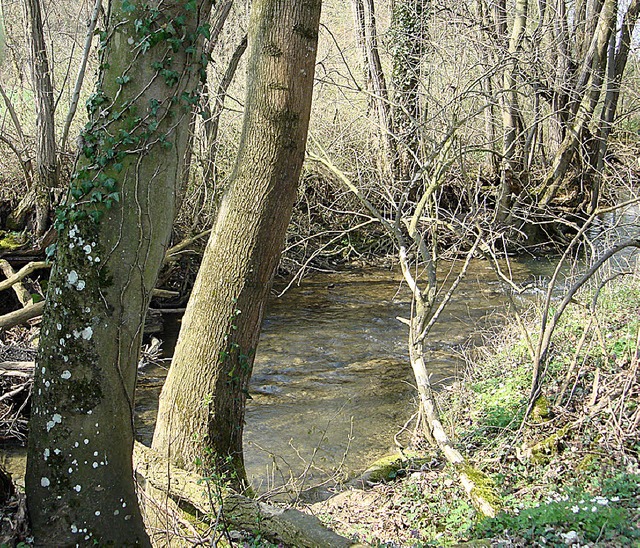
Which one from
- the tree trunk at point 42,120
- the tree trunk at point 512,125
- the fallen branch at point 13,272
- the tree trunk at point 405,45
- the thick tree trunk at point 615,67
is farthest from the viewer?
the thick tree trunk at point 615,67

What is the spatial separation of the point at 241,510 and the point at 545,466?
2.93 metres

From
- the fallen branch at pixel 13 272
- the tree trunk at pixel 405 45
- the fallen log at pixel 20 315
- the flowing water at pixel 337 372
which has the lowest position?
the flowing water at pixel 337 372

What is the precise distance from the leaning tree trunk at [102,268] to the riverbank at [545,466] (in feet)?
8.89

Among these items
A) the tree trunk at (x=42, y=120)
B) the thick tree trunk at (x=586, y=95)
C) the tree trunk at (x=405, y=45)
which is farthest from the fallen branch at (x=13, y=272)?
the thick tree trunk at (x=586, y=95)

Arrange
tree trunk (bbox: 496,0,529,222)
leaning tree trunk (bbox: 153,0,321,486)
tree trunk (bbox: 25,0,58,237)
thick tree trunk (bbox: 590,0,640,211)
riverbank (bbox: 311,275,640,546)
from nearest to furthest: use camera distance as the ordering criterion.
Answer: riverbank (bbox: 311,275,640,546) → leaning tree trunk (bbox: 153,0,321,486) → tree trunk (bbox: 25,0,58,237) → tree trunk (bbox: 496,0,529,222) → thick tree trunk (bbox: 590,0,640,211)

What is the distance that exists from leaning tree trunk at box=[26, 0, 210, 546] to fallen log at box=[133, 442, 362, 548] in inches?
48.9

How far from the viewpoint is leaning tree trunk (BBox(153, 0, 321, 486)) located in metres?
5.29

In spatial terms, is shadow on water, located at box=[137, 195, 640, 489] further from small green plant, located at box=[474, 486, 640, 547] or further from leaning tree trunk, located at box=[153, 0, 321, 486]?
small green plant, located at box=[474, 486, 640, 547]

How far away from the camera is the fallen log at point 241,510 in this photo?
14.6 feet

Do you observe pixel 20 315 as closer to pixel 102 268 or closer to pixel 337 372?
pixel 337 372

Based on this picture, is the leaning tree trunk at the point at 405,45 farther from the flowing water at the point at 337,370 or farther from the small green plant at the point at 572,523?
the small green plant at the point at 572,523

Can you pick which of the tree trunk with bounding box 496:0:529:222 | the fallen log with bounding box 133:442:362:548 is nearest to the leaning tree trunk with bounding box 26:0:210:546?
the fallen log with bounding box 133:442:362:548

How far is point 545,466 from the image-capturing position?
596cm

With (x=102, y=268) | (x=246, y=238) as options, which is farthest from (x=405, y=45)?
(x=102, y=268)
